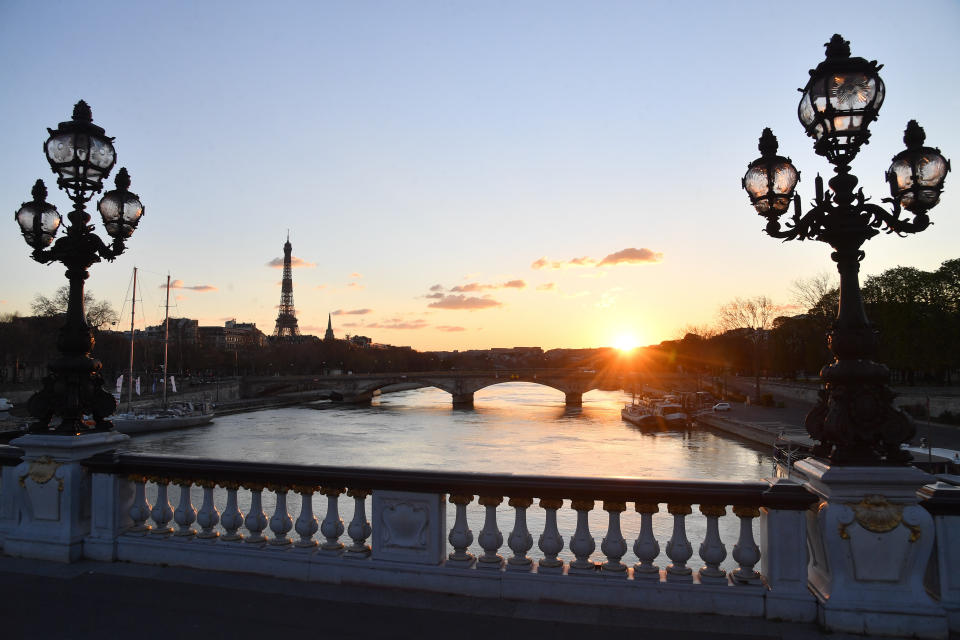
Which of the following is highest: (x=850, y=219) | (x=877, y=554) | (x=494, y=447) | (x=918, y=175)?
(x=918, y=175)

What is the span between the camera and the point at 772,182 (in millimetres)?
4602

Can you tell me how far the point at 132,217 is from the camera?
19.4ft

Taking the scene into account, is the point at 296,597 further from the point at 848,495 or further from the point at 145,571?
the point at 848,495

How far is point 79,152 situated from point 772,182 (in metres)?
5.58

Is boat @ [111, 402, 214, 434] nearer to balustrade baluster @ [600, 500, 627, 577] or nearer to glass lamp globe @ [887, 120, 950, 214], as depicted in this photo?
balustrade baluster @ [600, 500, 627, 577]

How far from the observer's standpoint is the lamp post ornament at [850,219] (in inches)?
148

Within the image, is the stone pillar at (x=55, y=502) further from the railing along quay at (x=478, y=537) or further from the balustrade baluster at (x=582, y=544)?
the balustrade baluster at (x=582, y=544)

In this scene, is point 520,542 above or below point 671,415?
above

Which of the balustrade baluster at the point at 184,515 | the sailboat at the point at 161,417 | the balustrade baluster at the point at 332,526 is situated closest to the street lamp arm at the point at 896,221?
the balustrade baluster at the point at 332,526

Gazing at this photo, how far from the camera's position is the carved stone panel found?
4.24 meters

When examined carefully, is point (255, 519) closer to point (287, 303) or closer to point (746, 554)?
point (746, 554)

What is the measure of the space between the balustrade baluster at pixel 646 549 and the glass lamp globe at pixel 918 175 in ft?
8.82

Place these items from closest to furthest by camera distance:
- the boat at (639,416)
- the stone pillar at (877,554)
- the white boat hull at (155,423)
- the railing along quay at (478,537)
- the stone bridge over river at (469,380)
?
the stone pillar at (877,554) → the railing along quay at (478,537) → the white boat hull at (155,423) → the boat at (639,416) → the stone bridge over river at (469,380)

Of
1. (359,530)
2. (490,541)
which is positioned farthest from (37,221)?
(490,541)
